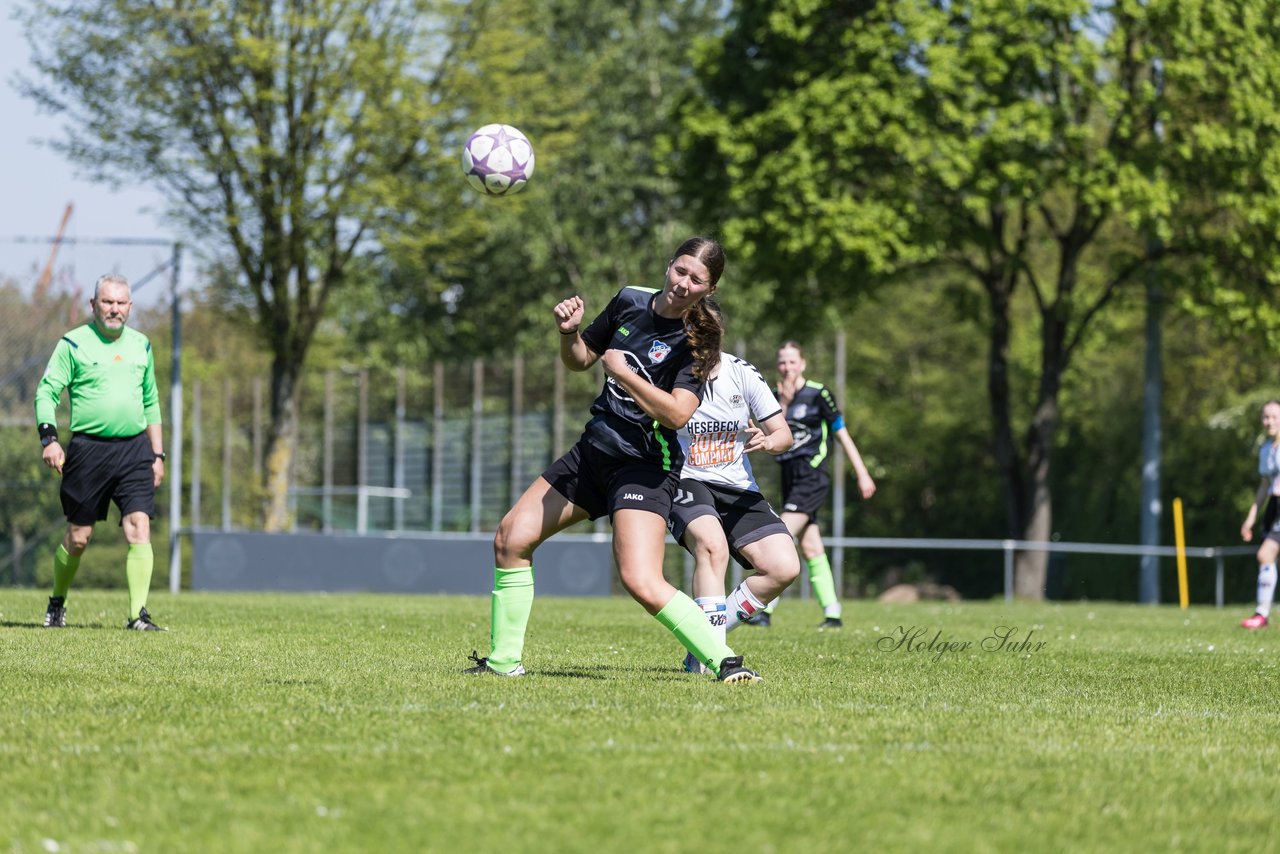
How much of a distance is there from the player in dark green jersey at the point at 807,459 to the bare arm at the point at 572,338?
6583mm

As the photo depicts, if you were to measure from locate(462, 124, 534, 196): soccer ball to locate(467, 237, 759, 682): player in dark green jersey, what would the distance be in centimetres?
158

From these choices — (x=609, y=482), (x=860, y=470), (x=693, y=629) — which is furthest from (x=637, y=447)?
(x=860, y=470)

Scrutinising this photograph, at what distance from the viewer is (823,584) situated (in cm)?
1406

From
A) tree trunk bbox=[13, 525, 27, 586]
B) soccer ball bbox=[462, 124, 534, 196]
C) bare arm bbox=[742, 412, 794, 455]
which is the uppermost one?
soccer ball bbox=[462, 124, 534, 196]

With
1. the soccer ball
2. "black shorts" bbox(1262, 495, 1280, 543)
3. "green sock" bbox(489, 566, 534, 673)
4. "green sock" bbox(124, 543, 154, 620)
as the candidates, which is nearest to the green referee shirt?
"green sock" bbox(124, 543, 154, 620)

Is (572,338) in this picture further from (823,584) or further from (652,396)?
(823,584)

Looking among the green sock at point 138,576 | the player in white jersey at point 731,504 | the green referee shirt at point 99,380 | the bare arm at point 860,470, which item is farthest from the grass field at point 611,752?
the bare arm at point 860,470

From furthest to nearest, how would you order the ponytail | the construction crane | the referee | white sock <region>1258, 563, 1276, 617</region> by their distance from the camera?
the construction crane → white sock <region>1258, 563, 1276, 617</region> → the referee → the ponytail

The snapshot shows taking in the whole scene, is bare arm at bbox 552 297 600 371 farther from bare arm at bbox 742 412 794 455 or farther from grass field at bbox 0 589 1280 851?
bare arm at bbox 742 412 794 455

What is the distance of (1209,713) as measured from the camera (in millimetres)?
7508

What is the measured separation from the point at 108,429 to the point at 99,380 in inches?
13.2

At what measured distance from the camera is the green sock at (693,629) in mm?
7727

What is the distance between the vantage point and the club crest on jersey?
7.40m

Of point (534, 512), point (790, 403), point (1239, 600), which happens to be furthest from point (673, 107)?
point (534, 512)
